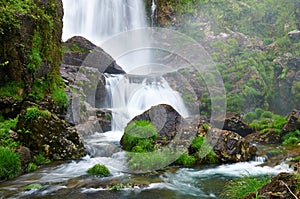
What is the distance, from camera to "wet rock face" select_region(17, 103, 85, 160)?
8320 mm

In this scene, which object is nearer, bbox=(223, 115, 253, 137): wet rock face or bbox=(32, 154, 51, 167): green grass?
bbox=(32, 154, 51, 167): green grass

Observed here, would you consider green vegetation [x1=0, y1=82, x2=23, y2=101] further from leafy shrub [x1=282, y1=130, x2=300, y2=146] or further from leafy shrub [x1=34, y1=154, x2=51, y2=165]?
leafy shrub [x1=282, y1=130, x2=300, y2=146]

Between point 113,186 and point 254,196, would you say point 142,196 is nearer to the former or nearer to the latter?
point 113,186

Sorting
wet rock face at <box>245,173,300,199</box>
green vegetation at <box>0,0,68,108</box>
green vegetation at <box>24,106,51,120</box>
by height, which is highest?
green vegetation at <box>0,0,68,108</box>

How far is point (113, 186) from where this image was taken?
20.7 ft

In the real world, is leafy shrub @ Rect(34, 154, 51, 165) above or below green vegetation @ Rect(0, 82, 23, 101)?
below

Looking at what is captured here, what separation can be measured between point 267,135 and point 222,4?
22876mm

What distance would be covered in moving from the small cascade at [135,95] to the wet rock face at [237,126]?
4.78 meters

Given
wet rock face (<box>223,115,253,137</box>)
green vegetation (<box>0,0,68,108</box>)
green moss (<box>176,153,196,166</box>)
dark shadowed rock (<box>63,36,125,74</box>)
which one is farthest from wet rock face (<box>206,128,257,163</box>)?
dark shadowed rock (<box>63,36,125,74</box>)

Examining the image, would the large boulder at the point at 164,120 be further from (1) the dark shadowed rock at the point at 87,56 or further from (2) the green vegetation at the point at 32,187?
(1) the dark shadowed rock at the point at 87,56

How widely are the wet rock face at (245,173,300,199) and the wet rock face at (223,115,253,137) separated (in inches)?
456

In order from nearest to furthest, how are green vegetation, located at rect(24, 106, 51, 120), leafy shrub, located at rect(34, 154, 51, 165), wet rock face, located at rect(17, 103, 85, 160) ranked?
1. leafy shrub, located at rect(34, 154, 51, 165)
2. wet rock face, located at rect(17, 103, 85, 160)
3. green vegetation, located at rect(24, 106, 51, 120)

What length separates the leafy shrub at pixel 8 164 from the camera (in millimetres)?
6724

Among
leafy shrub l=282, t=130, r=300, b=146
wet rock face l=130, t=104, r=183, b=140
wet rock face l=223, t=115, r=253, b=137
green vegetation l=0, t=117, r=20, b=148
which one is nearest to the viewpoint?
green vegetation l=0, t=117, r=20, b=148
